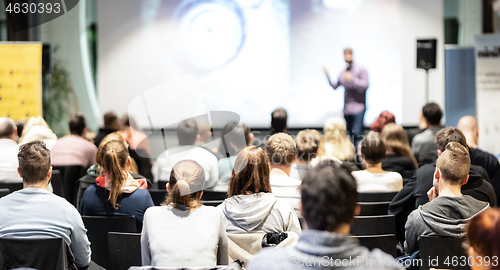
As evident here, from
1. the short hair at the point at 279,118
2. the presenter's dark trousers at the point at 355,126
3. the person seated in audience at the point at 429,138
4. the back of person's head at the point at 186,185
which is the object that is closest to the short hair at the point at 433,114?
the person seated in audience at the point at 429,138

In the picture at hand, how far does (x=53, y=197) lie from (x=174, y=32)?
606 cm

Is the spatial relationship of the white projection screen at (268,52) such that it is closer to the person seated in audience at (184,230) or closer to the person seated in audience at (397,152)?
the person seated in audience at (397,152)

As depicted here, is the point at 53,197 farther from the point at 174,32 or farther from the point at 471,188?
the point at 174,32

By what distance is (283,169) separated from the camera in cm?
288

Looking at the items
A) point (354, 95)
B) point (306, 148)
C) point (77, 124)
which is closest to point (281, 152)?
point (306, 148)

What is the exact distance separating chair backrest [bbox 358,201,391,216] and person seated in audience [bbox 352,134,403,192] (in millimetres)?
245

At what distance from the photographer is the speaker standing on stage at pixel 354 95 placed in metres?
6.10

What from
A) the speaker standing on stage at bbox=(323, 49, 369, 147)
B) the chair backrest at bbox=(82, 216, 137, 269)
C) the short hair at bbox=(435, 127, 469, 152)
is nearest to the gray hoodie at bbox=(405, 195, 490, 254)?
the short hair at bbox=(435, 127, 469, 152)

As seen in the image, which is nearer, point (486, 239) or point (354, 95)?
point (486, 239)

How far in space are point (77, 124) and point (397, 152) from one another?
3152mm

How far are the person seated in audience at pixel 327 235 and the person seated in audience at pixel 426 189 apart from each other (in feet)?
5.45

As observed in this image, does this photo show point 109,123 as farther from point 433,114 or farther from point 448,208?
point 448,208

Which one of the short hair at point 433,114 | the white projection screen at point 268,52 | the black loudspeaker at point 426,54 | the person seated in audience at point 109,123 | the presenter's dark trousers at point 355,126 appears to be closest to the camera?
the short hair at point 433,114

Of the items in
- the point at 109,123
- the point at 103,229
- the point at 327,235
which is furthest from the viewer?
the point at 109,123
